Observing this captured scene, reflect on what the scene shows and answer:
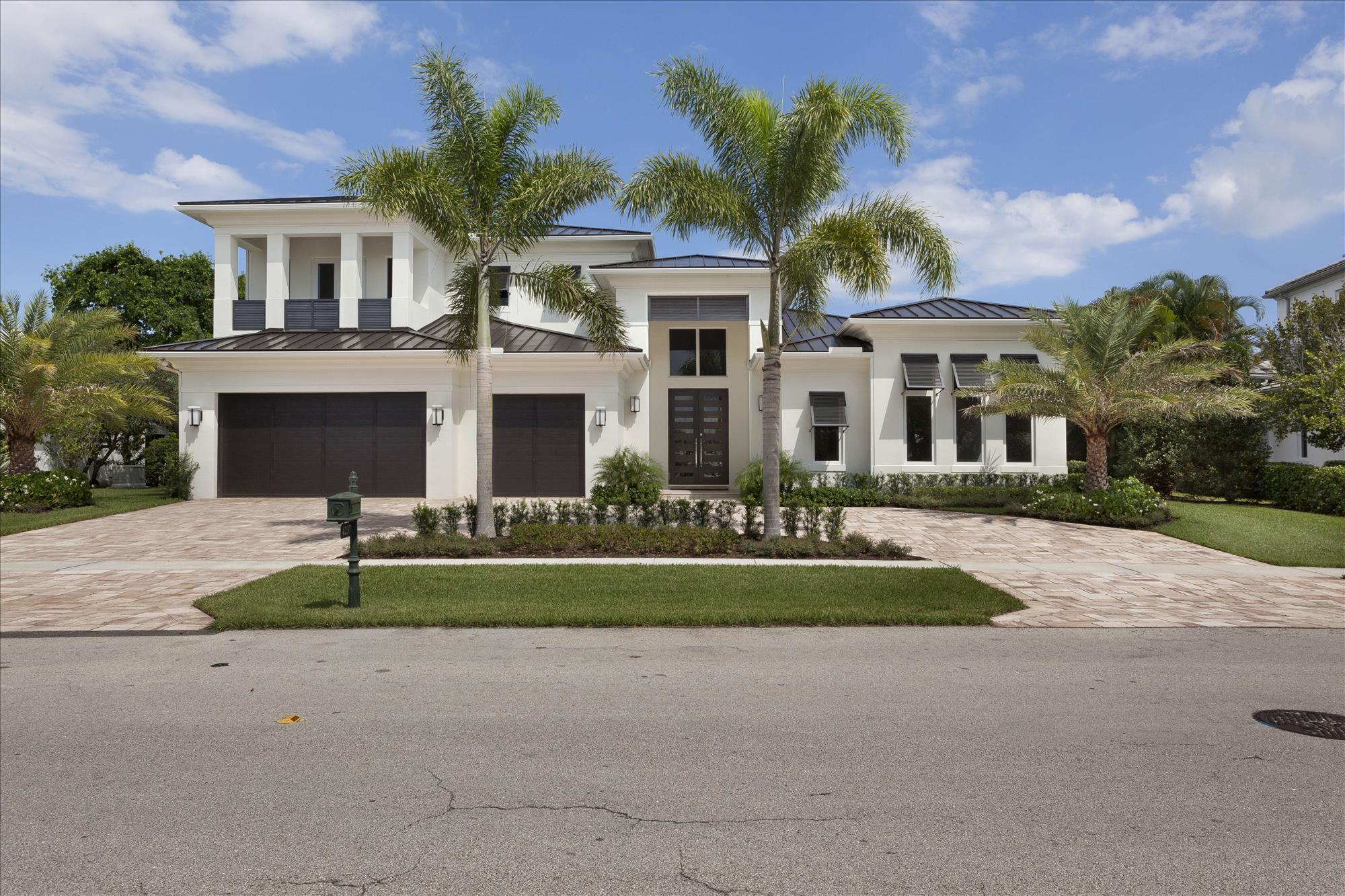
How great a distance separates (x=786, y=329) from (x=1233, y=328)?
19.8 metres

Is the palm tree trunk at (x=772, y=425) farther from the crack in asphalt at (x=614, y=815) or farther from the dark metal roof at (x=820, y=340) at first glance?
the crack in asphalt at (x=614, y=815)

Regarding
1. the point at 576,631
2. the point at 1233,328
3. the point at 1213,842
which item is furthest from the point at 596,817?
the point at 1233,328

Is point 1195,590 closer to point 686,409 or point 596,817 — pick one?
point 596,817

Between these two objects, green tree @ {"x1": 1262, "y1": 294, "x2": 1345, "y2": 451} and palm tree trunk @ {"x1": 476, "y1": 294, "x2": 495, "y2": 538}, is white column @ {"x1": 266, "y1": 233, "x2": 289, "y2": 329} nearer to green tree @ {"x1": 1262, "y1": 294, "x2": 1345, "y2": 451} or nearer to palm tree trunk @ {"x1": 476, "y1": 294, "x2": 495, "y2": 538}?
palm tree trunk @ {"x1": 476, "y1": 294, "x2": 495, "y2": 538}

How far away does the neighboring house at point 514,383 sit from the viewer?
21.1m

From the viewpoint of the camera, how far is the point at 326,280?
26.4 meters

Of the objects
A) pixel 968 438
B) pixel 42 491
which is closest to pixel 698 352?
pixel 968 438

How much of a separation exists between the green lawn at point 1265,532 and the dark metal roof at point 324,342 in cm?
1714

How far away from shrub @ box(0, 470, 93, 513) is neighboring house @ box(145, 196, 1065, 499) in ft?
8.63

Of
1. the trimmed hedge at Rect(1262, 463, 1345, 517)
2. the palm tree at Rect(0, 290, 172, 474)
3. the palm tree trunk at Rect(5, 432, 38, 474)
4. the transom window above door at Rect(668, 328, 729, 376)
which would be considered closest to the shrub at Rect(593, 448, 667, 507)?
the transom window above door at Rect(668, 328, 729, 376)

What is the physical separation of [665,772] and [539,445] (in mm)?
17638

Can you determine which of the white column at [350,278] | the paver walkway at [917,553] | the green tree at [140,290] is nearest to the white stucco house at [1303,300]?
the paver walkway at [917,553]

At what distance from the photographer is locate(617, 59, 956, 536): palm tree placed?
12547mm

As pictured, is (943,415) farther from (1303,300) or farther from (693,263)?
(1303,300)
